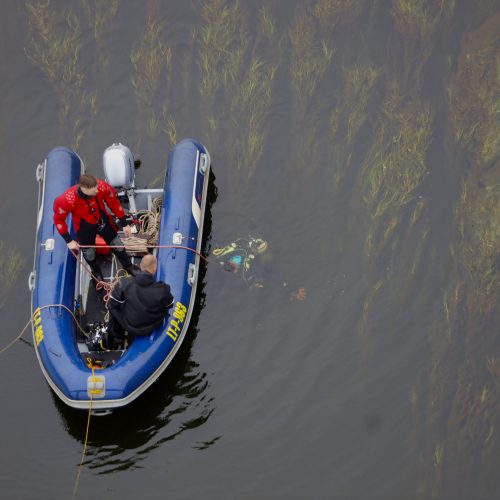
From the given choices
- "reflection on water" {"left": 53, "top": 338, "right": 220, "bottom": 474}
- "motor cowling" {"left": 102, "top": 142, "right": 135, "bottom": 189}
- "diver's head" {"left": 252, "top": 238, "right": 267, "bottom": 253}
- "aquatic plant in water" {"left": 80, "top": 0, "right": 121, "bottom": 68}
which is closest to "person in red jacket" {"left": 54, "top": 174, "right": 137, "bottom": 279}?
"motor cowling" {"left": 102, "top": 142, "right": 135, "bottom": 189}

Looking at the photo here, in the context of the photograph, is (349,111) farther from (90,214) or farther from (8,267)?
(8,267)

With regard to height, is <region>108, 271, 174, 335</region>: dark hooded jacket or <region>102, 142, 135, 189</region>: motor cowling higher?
<region>102, 142, 135, 189</region>: motor cowling

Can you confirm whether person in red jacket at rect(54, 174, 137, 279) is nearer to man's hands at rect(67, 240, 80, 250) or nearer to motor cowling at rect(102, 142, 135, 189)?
man's hands at rect(67, 240, 80, 250)

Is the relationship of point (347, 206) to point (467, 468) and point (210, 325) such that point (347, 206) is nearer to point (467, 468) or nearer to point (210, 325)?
point (210, 325)

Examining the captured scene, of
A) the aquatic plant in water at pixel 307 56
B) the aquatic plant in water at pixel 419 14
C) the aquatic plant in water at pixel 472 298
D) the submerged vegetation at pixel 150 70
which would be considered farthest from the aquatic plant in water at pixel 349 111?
the submerged vegetation at pixel 150 70

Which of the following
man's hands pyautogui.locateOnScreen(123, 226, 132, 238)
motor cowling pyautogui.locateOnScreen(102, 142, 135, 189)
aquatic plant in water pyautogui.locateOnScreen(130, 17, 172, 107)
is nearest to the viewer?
man's hands pyautogui.locateOnScreen(123, 226, 132, 238)

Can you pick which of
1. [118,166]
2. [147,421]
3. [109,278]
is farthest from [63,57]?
[147,421]

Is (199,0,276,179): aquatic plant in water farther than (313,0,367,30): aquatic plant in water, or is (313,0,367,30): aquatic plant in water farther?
(313,0,367,30): aquatic plant in water

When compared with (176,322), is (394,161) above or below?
above
